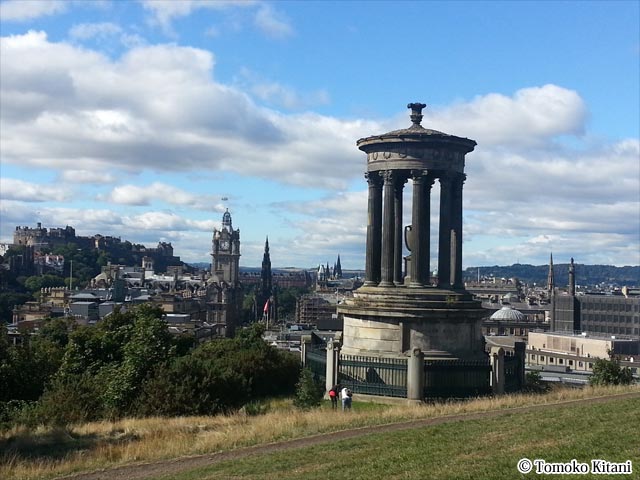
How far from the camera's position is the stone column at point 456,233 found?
1093 inches

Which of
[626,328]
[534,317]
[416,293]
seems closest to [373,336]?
[416,293]

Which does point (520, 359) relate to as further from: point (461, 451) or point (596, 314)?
point (596, 314)

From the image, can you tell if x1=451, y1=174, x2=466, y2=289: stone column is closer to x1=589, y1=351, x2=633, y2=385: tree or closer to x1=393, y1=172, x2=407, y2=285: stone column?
x1=393, y1=172, x2=407, y2=285: stone column

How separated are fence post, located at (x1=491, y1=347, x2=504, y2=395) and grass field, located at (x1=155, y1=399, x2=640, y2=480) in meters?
7.64

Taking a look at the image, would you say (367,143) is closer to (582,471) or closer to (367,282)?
(367,282)

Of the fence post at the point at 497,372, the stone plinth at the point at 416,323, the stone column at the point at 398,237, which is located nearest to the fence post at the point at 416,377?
the stone plinth at the point at 416,323

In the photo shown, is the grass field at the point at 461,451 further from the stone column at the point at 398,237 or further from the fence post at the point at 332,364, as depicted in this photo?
the stone column at the point at 398,237

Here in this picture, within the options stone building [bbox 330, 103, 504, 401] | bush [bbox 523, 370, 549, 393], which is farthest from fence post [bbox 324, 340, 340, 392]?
bush [bbox 523, 370, 549, 393]

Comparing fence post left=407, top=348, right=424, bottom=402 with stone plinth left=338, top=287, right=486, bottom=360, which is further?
stone plinth left=338, top=287, right=486, bottom=360

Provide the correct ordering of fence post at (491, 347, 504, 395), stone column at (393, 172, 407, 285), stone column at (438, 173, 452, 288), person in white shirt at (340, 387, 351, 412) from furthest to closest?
stone column at (393, 172, 407, 285) < stone column at (438, 173, 452, 288) < fence post at (491, 347, 504, 395) < person in white shirt at (340, 387, 351, 412)

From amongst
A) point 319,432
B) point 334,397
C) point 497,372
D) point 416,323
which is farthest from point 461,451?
point 416,323

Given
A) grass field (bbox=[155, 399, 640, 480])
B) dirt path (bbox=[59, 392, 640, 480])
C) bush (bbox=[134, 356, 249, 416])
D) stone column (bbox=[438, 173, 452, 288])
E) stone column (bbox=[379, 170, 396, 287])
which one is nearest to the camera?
grass field (bbox=[155, 399, 640, 480])

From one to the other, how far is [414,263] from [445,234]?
1940 mm

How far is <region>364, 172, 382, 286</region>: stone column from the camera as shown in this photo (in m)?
27.8
